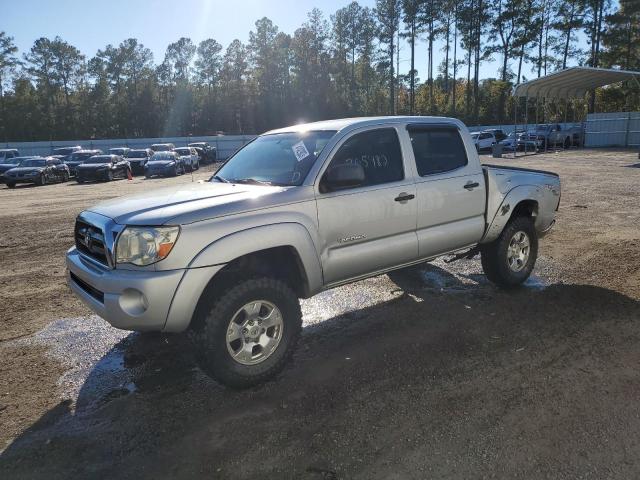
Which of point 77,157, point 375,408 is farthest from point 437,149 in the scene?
point 77,157

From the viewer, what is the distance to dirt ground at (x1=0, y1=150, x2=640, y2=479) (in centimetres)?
279

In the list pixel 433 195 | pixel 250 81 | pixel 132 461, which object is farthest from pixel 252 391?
pixel 250 81

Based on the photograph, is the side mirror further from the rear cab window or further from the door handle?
the rear cab window

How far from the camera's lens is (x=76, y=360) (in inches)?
167

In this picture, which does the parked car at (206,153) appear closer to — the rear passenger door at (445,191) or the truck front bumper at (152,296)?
the rear passenger door at (445,191)

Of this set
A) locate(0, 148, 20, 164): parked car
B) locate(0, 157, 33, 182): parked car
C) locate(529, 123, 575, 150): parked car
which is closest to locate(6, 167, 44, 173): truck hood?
locate(0, 157, 33, 182): parked car

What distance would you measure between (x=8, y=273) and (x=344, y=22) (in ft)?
239

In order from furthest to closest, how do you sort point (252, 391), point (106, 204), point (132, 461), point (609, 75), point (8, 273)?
point (609, 75) → point (8, 273) → point (106, 204) → point (252, 391) → point (132, 461)

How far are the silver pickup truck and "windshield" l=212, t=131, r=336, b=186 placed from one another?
0.04 feet

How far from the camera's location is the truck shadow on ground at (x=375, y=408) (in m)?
2.79

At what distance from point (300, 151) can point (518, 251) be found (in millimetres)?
3053

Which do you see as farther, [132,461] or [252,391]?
[252,391]

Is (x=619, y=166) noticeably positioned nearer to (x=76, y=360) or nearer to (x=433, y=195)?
(x=433, y=195)

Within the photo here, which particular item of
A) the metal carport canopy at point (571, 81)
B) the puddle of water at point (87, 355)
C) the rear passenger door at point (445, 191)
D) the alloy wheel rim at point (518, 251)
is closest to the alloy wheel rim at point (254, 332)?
the puddle of water at point (87, 355)
